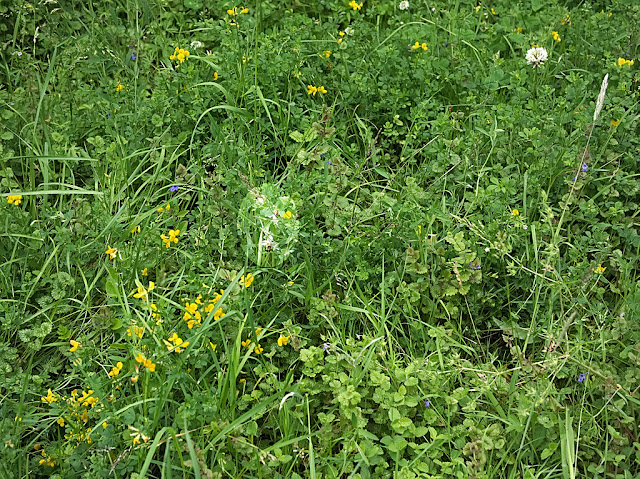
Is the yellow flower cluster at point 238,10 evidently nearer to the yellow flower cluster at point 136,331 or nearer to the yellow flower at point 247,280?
the yellow flower at point 247,280

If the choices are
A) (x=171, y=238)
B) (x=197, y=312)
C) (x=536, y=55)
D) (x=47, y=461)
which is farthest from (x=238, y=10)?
(x=47, y=461)

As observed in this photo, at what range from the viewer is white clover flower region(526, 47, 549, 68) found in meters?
3.62

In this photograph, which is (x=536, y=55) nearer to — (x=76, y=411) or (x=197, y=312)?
(x=197, y=312)

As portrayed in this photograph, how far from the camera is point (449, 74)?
145 inches

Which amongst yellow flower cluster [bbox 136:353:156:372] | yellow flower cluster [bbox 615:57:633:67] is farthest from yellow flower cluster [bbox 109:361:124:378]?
yellow flower cluster [bbox 615:57:633:67]

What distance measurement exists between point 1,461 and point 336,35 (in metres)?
2.75

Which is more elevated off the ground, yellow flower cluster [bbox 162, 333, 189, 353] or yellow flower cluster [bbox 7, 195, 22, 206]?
yellow flower cluster [bbox 7, 195, 22, 206]

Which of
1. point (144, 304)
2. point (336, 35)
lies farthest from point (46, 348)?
point (336, 35)

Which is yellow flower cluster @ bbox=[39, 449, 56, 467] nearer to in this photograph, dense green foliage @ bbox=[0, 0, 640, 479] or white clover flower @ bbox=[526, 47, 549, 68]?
dense green foliage @ bbox=[0, 0, 640, 479]

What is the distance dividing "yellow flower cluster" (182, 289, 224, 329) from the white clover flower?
215cm

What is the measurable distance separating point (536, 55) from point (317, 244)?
5.52ft

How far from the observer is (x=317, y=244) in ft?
9.32

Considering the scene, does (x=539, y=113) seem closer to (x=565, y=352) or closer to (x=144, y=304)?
(x=565, y=352)

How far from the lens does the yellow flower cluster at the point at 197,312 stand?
2.44m
